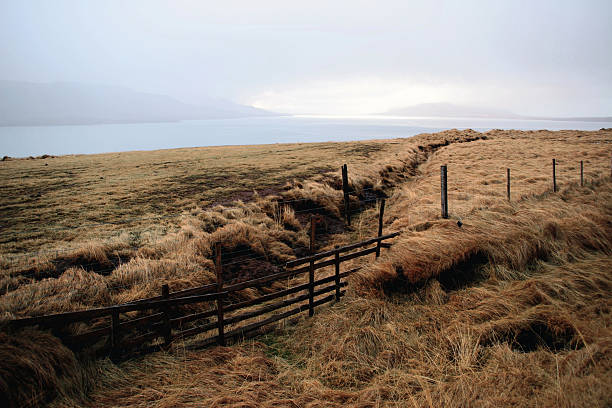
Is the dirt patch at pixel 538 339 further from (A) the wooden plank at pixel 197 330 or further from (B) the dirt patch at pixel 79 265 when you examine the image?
(B) the dirt patch at pixel 79 265

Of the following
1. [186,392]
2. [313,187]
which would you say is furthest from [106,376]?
[313,187]

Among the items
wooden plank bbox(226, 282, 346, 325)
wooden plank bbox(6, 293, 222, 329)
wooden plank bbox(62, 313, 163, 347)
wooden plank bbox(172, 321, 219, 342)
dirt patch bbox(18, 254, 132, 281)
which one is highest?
wooden plank bbox(6, 293, 222, 329)

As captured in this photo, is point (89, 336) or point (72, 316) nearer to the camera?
point (72, 316)

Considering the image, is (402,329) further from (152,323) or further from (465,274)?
(152,323)

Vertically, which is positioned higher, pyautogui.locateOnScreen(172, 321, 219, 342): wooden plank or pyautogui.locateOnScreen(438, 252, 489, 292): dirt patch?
pyautogui.locateOnScreen(438, 252, 489, 292): dirt patch

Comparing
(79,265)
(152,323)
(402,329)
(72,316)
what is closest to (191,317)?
(152,323)

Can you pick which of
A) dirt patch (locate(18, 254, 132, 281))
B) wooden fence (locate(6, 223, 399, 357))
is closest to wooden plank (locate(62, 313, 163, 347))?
wooden fence (locate(6, 223, 399, 357))

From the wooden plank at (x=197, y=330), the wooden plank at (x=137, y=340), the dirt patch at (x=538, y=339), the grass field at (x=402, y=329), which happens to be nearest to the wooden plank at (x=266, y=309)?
the wooden plank at (x=197, y=330)

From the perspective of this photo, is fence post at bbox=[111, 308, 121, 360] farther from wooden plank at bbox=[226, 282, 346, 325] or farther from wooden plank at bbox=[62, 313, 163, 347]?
wooden plank at bbox=[226, 282, 346, 325]

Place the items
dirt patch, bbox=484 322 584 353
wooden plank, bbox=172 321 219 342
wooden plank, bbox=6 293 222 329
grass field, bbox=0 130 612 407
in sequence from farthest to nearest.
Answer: wooden plank, bbox=172 321 219 342 → wooden plank, bbox=6 293 222 329 → dirt patch, bbox=484 322 584 353 → grass field, bbox=0 130 612 407

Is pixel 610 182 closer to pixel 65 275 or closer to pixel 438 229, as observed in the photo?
pixel 438 229

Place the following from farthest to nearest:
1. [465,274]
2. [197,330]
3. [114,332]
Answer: [465,274] → [197,330] → [114,332]

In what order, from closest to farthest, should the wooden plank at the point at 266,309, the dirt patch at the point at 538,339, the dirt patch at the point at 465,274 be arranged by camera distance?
1. the dirt patch at the point at 538,339
2. the wooden plank at the point at 266,309
3. the dirt patch at the point at 465,274

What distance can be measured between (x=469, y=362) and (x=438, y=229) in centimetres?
396
